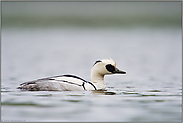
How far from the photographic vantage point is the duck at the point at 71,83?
10.6 m

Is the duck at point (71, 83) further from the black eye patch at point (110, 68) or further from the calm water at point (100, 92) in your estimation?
the calm water at point (100, 92)

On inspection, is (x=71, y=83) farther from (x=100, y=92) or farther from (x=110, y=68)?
(x=110, y=68)

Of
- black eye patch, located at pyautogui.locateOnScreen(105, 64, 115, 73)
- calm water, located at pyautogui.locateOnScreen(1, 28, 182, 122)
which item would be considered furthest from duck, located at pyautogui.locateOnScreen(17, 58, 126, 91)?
calm water, located at pyautogui.locateOnScreen(1, 28, 182, 122)

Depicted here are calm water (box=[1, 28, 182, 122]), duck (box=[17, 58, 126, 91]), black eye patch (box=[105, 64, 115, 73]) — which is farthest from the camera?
black eye patch (box=[105, 64, 115, 73])

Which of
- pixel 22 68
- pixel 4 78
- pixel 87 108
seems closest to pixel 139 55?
pixel 22 68

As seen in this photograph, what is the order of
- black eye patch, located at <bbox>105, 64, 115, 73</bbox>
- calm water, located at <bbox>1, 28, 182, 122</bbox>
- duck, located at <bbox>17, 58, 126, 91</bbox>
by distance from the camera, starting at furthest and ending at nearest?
1. black eye patch, located at <bbox>105, 64, 115, 73</bbox>
2. duck, located at <bbox>17, 58, 126, 91</bbox>
3. calm water, located at <bbox>1, 28, 182, 122</bbox>

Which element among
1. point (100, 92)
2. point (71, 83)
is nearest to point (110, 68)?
point (100, 92)

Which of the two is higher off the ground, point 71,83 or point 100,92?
point 71,83

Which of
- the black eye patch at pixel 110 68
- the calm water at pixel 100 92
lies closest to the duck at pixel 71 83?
the black eye patch at pixel 110 68

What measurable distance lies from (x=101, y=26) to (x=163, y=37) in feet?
43.7

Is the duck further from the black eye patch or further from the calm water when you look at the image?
the calm water

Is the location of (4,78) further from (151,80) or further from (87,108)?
(87,108)

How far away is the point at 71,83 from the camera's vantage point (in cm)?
1083

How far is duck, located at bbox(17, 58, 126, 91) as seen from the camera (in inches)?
418
